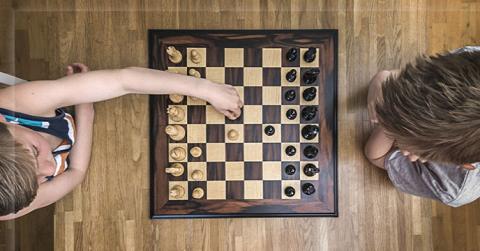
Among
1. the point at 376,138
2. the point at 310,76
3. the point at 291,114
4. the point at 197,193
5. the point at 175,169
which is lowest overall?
the point at 197,193

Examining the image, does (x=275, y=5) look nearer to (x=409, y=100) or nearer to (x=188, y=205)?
(x=409, y=100)

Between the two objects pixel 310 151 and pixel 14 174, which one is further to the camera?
pixel 310 151

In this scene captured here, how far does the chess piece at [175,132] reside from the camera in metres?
1.43

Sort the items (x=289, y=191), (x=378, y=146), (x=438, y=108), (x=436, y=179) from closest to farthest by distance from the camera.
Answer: (x=438, y=108) < (x=436, y=179) < (x=378, y=146) < (x=289, y=191)

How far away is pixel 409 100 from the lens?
0.97m

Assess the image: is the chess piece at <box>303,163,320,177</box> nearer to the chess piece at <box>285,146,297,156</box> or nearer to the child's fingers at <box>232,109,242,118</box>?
the chess piece at <box>285,146,297,156</box>

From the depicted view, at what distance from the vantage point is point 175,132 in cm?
145

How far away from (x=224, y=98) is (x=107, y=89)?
1.46 ft

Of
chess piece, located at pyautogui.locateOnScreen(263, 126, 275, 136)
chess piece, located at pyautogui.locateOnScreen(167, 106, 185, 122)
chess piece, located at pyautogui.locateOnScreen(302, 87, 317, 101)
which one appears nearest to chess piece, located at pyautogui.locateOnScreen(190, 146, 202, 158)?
chess piece, located at pyautogui.locateOnScreen(167, 106, 185, 122)

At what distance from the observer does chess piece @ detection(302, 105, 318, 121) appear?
1.49 metres

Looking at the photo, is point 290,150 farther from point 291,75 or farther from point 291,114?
point 291,75

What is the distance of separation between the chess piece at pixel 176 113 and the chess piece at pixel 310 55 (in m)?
0.57

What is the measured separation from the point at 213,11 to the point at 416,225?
1.30 meters

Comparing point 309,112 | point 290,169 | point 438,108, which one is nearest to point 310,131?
point 309,112
